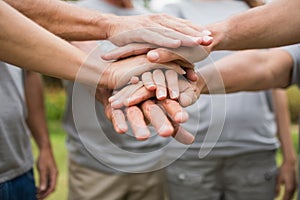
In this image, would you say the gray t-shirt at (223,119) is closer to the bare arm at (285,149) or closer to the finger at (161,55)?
the bare arm at (285,149)

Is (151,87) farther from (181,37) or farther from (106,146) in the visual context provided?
(106,146)

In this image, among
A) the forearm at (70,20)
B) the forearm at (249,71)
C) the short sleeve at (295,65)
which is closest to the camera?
the forearm at (70,20)

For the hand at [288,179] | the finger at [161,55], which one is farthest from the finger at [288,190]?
the finger at [161,55]

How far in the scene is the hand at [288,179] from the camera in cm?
278

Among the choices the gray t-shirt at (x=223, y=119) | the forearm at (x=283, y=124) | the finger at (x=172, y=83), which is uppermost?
the finger at (x=172, y=83)

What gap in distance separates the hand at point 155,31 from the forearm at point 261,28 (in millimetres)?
103

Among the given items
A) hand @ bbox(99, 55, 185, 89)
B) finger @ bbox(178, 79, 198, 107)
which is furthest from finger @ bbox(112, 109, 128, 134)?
finger @ bbox(178, 79, 198, 107)

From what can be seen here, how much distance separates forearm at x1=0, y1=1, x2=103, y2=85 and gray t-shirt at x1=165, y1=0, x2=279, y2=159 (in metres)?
0.85

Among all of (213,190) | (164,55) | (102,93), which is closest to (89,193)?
(213,190)

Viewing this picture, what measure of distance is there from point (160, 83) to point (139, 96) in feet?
0.33

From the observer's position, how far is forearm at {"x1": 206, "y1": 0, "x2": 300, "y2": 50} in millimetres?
2033

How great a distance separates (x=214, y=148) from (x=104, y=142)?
0.58m

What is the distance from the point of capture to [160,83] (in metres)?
1.85

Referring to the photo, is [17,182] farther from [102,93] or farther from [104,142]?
[104,142]
